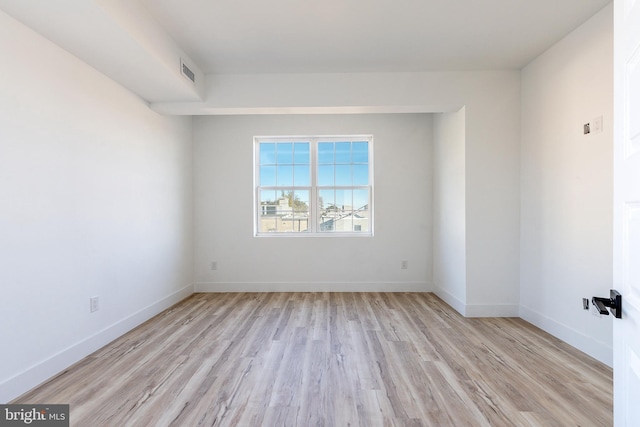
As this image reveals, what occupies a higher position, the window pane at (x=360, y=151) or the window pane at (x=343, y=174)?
the window pane at (x=360, y=151)

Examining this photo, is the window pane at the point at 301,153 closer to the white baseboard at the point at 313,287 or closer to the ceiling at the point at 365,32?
the ceiling at the point at 365,32

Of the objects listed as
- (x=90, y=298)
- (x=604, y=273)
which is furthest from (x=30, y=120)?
(x=604, y=273)

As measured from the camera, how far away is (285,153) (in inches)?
195

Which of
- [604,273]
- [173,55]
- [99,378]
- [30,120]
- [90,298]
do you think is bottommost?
[99,378]

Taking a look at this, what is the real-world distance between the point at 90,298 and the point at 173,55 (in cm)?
224

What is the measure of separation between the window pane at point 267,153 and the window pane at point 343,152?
990 millimetres

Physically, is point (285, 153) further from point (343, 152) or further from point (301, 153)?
point (343, 152)

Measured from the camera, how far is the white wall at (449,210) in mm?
3691

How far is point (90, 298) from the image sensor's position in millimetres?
2688

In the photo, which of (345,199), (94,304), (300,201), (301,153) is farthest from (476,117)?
(94,304)

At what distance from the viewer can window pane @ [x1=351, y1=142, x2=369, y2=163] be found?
491 cm

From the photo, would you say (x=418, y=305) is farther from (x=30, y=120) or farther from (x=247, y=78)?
(x=30, y=120)

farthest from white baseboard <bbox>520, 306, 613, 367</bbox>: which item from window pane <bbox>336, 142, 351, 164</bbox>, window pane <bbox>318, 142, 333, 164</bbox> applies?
window pane <bbox>318, 142, 333, 164</bbox>

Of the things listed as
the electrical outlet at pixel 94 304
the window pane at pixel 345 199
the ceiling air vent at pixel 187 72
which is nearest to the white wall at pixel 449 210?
the window pane at pixel 345 199
